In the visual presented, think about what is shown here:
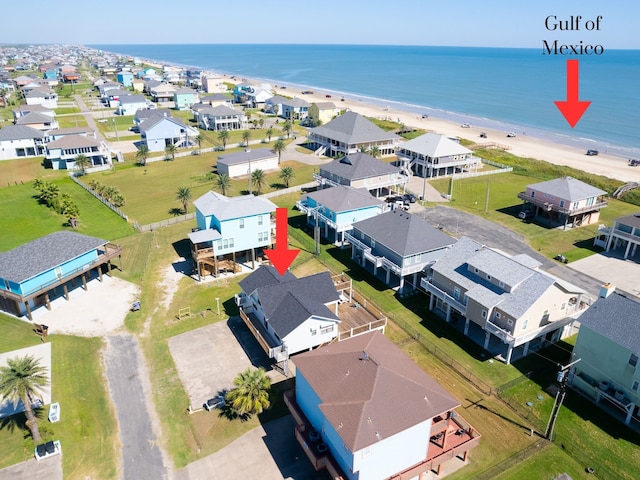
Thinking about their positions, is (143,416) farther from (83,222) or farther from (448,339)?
(83,222)

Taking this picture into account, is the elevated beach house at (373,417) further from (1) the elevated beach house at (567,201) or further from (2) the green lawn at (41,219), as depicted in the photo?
(1) the elevated beach house at (567,201)

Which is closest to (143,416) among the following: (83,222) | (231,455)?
(231,455)

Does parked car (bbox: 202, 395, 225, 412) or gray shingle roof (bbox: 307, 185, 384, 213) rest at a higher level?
gray shingle roof (bbox: 307, 185, 384, 213)

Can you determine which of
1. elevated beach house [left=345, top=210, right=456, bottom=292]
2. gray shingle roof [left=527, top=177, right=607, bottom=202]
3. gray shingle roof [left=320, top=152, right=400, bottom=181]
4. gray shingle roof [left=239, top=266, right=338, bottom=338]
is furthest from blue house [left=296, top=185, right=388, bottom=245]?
gray shingle roof [left=527, top=177, right=607, bottom=202]

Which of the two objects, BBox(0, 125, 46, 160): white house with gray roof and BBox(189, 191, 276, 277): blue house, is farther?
BBox(0, 125, 46, 160): white house with gray roof

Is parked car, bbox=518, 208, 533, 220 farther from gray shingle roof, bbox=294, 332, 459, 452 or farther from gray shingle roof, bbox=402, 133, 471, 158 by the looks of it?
gray shingle roof, bbox=294, 332, 459, 452

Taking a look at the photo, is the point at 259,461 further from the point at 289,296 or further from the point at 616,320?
the point at 616,320

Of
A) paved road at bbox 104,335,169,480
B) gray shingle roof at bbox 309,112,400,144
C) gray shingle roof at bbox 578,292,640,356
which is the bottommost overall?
paved road at bbox 104,335,169,480

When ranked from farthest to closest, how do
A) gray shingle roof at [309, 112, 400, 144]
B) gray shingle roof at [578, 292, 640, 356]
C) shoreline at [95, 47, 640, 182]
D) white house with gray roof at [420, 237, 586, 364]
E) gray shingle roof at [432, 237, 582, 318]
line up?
shoreline at [95, 47, 640, 182] < gray shingle roof at [309, 112, 400, 144] < gray shingle roof at [432, 237, 582, 318] < white house with gray roof at [420, 237, 586, 364] < gray shingle roof at [578, 292, 640, 356]
